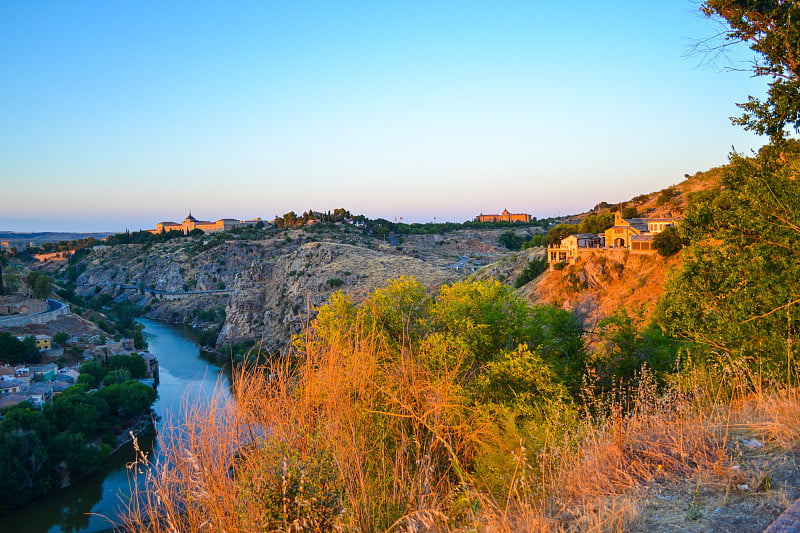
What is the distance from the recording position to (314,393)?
166 inches

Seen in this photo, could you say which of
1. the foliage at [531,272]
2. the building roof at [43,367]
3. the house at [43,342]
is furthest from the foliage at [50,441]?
the foliage at [531,272]

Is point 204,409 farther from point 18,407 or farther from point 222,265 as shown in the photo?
point 222,265

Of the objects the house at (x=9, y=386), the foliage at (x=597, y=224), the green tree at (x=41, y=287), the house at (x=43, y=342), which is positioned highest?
the foliage at (x=597, y=224)

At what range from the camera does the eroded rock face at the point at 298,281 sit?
135 feet

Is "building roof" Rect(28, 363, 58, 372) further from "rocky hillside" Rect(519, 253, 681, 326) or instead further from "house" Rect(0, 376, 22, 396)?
"rocky hillside" Rect(519, 253, 681, 326)

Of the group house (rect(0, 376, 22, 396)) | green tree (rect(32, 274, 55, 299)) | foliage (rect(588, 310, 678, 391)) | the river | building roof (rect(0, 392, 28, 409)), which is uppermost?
foliage (rect(588, 310, 678, 391))

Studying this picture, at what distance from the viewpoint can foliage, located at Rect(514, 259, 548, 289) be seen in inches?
1329

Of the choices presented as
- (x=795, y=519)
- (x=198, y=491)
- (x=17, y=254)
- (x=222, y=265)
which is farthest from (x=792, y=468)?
(x=17, y=254)

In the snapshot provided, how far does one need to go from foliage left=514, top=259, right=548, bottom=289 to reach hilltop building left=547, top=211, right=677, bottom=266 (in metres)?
0.84

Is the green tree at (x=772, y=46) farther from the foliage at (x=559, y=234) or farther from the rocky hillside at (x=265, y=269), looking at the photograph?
the foliage at (x=559, y=234)

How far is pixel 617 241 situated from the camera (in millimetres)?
31703

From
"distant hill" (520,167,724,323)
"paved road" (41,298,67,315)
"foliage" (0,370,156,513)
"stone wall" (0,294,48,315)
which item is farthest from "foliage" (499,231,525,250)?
"stone wall" (0,294,48,315)

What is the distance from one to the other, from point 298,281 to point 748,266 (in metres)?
42.3

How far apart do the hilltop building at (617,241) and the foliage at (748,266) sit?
2061cm
